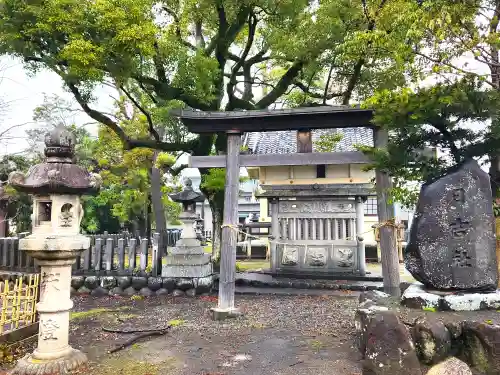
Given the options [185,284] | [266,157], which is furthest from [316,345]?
[185,284]

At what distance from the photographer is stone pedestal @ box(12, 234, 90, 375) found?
A: 514 centimetres

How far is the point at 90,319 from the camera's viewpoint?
8305mm

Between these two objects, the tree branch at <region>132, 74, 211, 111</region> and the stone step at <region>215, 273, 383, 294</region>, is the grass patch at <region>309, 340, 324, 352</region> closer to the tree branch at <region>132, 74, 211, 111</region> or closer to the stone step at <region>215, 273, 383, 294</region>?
the stone step at <region>215, 273, 383, 294</region>

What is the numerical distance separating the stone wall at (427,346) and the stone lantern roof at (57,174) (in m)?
4.43

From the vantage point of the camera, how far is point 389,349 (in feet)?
14.0

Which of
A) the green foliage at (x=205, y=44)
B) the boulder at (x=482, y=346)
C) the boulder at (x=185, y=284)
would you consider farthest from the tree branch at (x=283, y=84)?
the boulder at (x=482, y=346)

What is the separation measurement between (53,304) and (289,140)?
13225 mm

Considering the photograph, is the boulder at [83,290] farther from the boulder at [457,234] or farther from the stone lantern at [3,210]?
the boulder at [457,234]

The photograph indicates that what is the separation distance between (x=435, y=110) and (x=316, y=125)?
336 cm

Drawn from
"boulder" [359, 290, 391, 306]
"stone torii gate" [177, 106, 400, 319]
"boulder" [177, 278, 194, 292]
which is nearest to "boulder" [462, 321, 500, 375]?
"boulder" [359, 290, 391, 306]

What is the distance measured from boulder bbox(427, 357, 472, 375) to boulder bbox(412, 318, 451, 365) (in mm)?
63

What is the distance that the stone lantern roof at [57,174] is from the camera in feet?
17.5

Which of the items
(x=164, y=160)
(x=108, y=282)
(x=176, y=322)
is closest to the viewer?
(x=176, y=322)

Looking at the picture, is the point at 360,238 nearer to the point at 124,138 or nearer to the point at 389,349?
the point at 124,138
